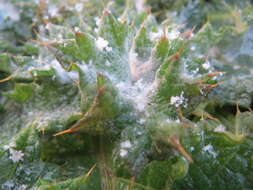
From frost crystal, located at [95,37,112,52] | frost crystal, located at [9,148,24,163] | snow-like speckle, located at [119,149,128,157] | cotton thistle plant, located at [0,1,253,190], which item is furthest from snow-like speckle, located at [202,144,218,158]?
frost crystal, located at [9,148,24,163]

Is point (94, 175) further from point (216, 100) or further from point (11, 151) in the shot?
point (216, 100)

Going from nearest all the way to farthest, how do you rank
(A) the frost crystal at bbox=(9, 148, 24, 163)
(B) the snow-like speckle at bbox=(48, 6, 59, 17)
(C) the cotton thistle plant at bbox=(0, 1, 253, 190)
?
1. (C) the cotton thistle plant at bbox=(0, 1, 253, 190)
2. (A) the frost crystal at bbox=(9, 148, 24, 163)
3. (B) the snow-like speckle at bbox=(48, 6, 59, 17)

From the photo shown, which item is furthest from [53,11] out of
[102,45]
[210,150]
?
[210,150]

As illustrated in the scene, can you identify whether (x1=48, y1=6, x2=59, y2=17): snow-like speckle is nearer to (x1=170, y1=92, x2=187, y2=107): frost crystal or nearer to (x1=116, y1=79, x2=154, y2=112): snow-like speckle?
(x1=116, y1=79, x2=154, y2=112): snow-like speckle

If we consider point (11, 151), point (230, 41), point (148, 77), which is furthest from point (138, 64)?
point (230, 41)

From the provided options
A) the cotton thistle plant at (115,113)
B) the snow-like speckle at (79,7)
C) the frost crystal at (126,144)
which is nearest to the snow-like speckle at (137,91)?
the cotton thistle plant at (115,113)

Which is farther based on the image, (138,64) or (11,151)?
→ (138,64)

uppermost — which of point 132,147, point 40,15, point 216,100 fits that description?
point 40,15
